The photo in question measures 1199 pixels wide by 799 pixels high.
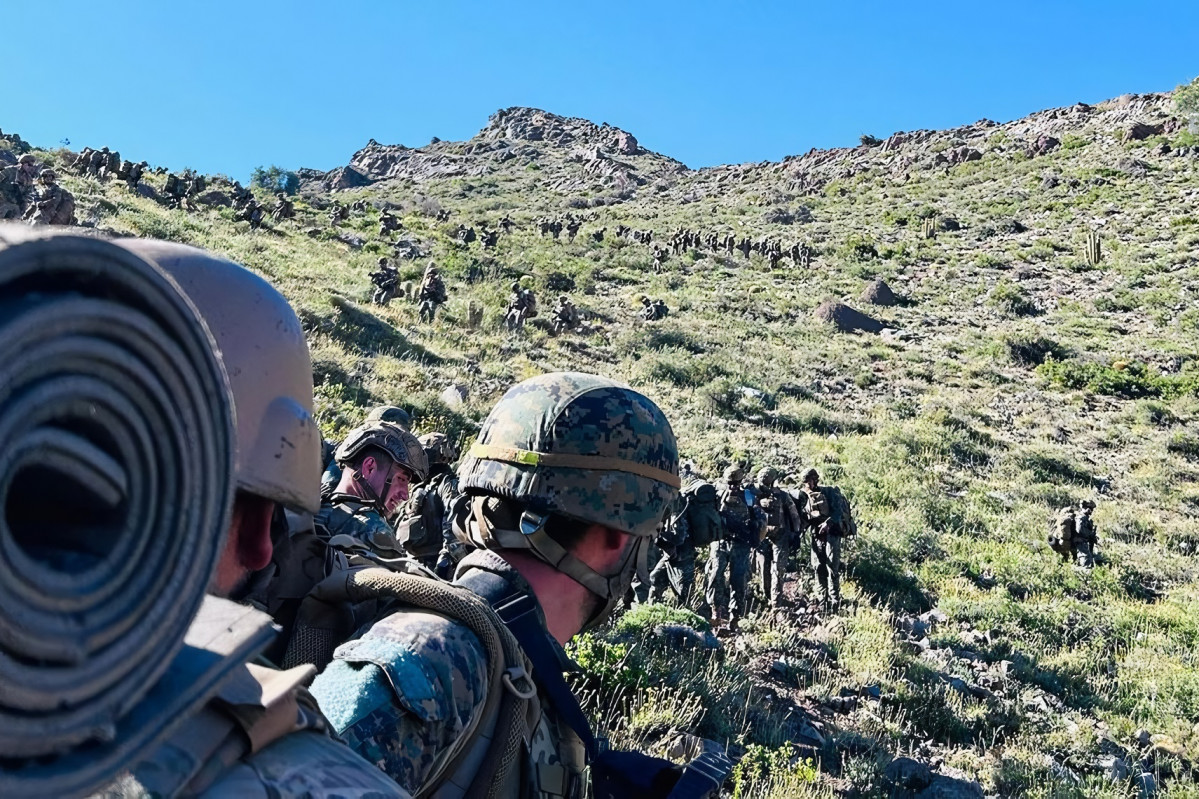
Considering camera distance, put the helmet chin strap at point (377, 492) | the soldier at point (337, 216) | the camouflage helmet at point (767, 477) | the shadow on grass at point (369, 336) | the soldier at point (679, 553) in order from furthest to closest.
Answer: the soldier at point (337, 216)
the shadow on grass at point (369, 336)
the camouflage helmet at point (767, 477)
the soldier at point (679, 553)
the helmet chin strap at point (377, 492)

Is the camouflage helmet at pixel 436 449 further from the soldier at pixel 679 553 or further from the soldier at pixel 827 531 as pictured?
the soldier at pixel 827 531

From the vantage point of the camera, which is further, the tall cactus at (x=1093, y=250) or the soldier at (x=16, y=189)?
the tall cactus at (x=1093, y=250)

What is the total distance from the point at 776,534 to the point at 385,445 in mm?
7314

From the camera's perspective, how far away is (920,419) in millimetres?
20828

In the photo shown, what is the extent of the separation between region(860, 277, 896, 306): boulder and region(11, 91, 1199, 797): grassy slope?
2.28ft

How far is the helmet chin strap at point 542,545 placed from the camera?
239 centimetres

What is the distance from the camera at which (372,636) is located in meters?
1.74

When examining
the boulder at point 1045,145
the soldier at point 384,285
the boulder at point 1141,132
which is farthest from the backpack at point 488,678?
the boulder at point 1045,145

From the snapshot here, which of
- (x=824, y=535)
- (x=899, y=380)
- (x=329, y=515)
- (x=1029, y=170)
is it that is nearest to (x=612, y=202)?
(x=1029, y=170)

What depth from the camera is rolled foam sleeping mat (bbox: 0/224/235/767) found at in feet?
2.45

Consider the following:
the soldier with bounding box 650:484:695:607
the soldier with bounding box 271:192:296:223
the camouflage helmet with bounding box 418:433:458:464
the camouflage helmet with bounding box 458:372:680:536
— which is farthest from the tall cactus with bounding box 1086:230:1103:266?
the camouflage helmet with bounding box 458:372:680:536

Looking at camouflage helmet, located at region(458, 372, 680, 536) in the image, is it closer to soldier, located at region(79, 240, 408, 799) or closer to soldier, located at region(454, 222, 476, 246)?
soldier, located at region(79, 240, 408, 799)

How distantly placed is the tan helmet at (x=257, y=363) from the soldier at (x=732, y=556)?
943 centimetres

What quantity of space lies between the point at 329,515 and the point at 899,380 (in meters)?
21.9
